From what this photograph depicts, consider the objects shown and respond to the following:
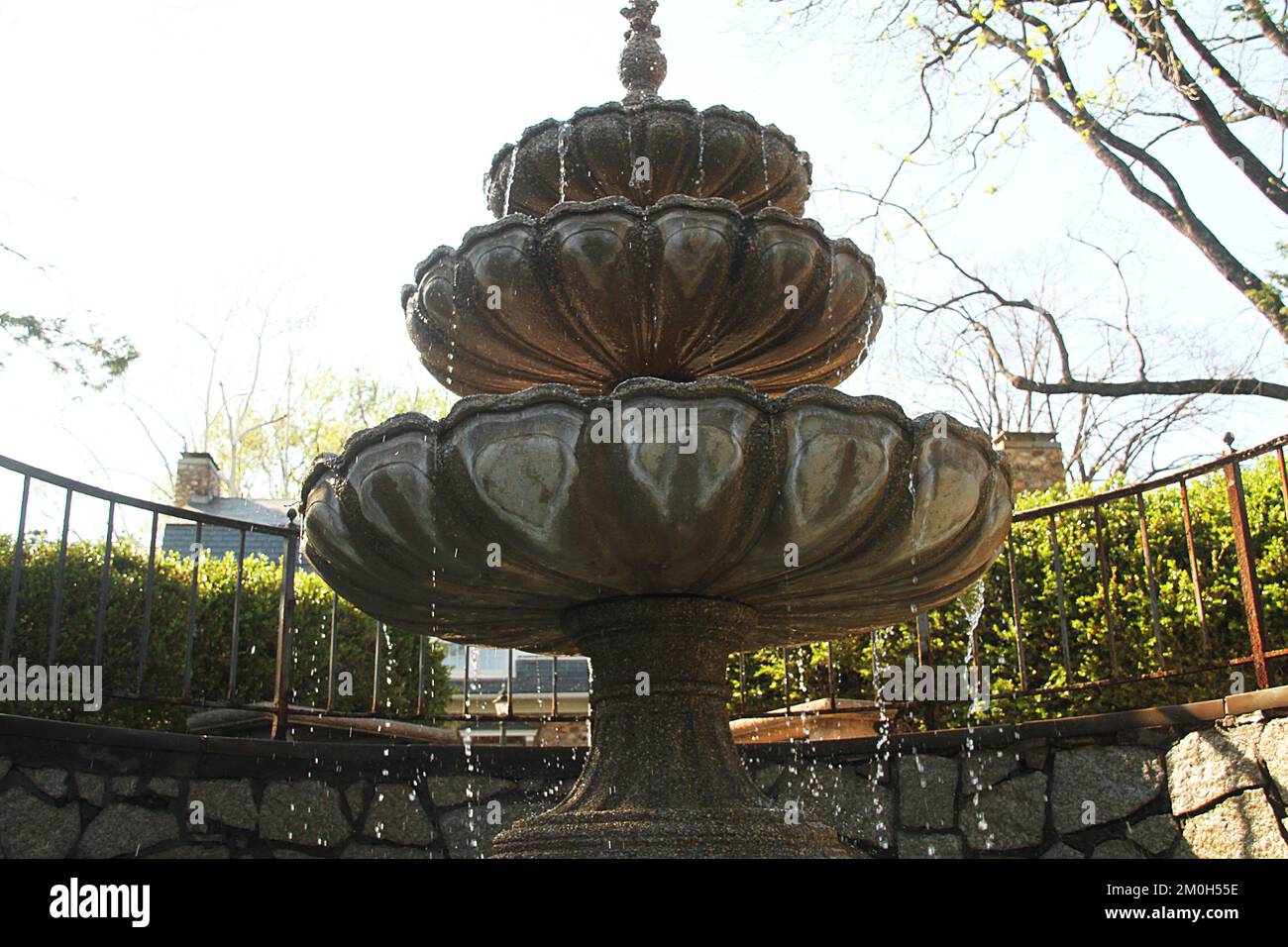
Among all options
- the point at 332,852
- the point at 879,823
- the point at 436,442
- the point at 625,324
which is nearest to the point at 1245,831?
the point at 879,823

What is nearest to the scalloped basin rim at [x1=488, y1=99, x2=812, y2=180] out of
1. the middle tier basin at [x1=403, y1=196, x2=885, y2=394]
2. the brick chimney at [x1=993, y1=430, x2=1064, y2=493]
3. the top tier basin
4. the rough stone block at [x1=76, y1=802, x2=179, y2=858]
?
the top tier basin

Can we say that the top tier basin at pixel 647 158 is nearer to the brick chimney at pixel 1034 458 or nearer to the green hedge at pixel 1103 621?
the green hedge at pixel 1103 621

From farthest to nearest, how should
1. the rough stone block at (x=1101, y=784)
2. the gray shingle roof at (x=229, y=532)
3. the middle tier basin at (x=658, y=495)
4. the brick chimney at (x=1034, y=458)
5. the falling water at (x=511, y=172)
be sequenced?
the gray shingle roof at (x=229, y=532), the brick chimney at (x=1034, y=458), the rough stone block at (x=1101, y=784), the falling water at (x=511, y=172), the middle tier basin at (x=658, y=495)

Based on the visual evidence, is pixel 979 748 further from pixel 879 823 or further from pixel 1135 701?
pixel 1135 701

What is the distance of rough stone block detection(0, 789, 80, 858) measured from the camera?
154 inches

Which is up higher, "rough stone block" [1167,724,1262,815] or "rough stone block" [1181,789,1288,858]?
"rough stone block" [1167,724,1262,815]

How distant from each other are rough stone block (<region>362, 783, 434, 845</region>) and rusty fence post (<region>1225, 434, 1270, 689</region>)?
351 cm

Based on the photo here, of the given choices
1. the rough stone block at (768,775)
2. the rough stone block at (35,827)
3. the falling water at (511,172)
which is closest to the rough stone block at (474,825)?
the rough stone block at (768,775)

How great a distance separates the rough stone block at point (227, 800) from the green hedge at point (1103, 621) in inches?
108

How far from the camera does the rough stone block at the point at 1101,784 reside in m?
4.36

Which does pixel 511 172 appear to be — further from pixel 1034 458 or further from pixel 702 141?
pixel 1034 458

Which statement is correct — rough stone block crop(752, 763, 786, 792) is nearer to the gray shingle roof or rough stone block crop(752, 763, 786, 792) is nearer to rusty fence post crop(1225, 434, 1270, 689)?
rusty fence post crop(1225, 434, 1270, 689)

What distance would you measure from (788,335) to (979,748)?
7.06 feet
